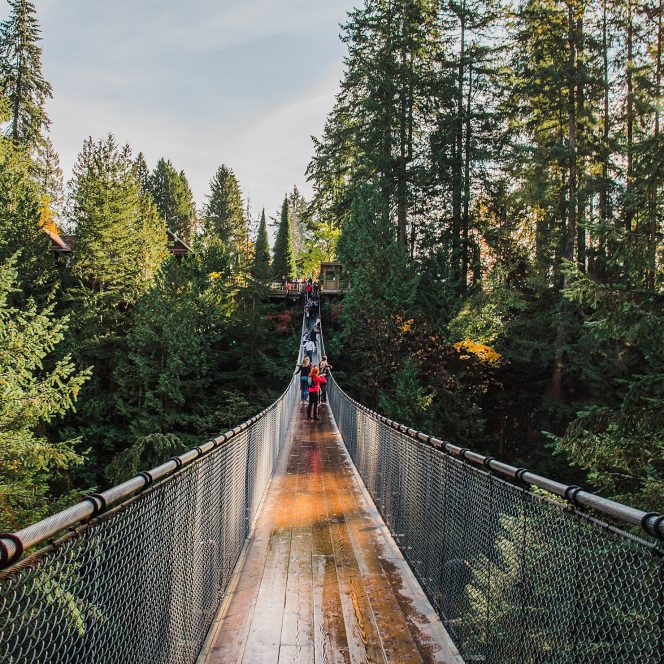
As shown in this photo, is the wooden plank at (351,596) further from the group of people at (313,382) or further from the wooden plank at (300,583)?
the group of people at (313,382)

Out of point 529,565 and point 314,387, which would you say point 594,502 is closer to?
point 529,565

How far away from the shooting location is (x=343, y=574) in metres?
4.64

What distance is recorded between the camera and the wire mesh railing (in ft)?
5.31

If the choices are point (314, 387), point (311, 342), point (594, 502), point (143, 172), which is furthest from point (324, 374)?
point (143, 172)

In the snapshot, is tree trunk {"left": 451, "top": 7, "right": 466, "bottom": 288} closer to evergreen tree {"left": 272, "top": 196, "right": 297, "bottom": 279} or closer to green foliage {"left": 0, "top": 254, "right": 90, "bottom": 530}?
green foliage {"left": 0, "top": 254, "right": 90, "bottom": 530}

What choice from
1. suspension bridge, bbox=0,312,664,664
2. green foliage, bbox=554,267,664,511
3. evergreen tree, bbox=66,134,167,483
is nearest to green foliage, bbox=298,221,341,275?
evergreen tree, bbox=66,134,167,483

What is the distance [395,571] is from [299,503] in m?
2.82

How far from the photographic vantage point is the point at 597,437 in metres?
8.14

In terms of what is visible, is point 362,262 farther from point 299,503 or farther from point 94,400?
point 299,503

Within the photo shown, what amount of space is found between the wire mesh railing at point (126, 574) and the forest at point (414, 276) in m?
6.00

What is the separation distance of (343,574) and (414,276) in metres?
20.9

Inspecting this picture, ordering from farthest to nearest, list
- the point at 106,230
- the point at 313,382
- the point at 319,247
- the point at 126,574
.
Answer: the point at 319,247 < the point at 106,230 < the point at 313,382 < the point at 126,574

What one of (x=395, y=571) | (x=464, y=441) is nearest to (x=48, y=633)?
(x=395, y=571)

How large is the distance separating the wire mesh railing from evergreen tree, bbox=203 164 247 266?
6401cm
